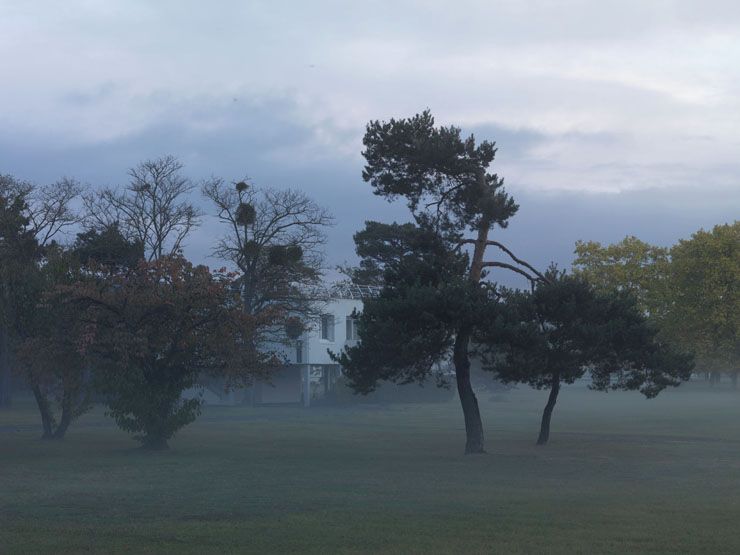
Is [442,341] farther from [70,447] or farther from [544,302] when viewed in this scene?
[70,447]

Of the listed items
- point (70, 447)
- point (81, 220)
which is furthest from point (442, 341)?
point (81, 220)

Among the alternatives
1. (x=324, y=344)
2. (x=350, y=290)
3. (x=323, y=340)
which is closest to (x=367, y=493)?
(x=324, y=344)

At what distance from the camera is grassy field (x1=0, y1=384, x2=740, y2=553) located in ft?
51.3

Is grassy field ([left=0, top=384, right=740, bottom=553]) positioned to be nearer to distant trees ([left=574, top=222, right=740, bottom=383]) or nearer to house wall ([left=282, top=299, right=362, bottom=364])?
distant trees ([left=574, top=222, right=740, bottom=383])

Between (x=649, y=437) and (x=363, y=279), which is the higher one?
(x=363, y=279)

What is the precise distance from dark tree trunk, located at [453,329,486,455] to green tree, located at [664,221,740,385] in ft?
75.3

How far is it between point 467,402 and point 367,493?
1591cm

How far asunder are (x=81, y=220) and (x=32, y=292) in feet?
110

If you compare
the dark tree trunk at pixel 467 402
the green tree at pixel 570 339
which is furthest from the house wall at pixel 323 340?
the dark tree trunk at pixel 467 402

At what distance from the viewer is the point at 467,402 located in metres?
38.4

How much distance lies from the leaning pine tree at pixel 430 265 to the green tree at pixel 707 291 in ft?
65.3

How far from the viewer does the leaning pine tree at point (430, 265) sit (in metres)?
35.2

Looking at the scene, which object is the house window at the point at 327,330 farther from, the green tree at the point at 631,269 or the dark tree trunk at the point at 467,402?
the dark tree trunk at the point at 467,402

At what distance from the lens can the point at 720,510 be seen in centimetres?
1956
